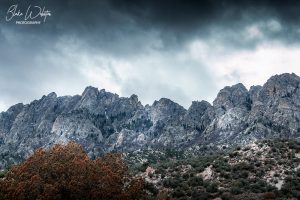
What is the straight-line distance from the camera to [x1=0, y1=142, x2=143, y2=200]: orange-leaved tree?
81.5ft

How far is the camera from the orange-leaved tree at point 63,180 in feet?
81.5

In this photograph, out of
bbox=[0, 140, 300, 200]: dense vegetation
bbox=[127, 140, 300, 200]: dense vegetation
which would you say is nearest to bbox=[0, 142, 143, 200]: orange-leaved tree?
bbox=[0, 140, 300, 200]: dense vegetation

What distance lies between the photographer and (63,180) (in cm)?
2575

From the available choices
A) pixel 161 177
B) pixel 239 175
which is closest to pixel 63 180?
pixel 161 177

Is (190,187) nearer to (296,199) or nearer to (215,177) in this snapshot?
(215,177)

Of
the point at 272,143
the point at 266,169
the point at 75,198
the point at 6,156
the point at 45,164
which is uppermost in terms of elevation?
the point at 6,156

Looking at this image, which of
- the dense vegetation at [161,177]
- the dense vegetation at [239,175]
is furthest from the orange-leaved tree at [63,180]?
the dense vegetation at [239,175]

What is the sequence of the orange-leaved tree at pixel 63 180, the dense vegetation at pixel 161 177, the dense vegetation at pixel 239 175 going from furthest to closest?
1. the dense vegetation at pixel 239 175
2. the dense vegetation at pixel 161 177
3. the orange-leaved tree at pixel 63 180

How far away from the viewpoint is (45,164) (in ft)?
87.7

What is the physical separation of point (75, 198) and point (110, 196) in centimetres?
239

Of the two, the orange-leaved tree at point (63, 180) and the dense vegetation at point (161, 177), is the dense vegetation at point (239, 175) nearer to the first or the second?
the dense vegetation at point (161, 177)

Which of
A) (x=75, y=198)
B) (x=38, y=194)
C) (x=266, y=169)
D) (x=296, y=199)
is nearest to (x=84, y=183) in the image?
(x=75, y=198)

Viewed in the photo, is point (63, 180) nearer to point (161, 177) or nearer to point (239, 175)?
point (161, 177)

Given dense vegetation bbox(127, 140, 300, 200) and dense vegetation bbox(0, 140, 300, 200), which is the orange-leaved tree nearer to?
dense vegetation bbox(0, 140, 300, 200)
